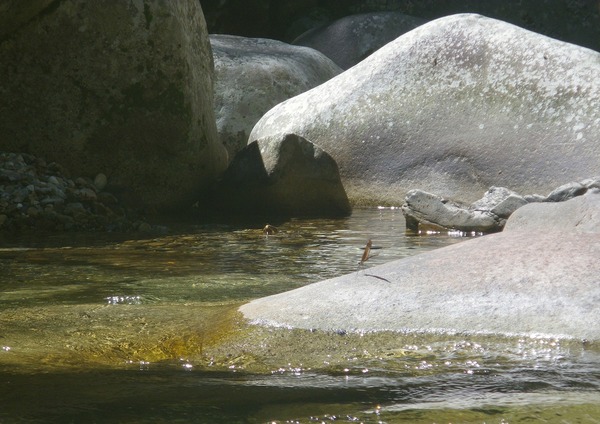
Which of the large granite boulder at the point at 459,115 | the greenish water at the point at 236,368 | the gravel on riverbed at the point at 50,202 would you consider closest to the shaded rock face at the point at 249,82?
the large granite boulder at the point at 459,115

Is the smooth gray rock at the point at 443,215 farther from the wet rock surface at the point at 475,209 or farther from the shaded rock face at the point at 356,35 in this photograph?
the shaded rock face at the point at 356,35

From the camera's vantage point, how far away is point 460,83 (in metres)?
8.14

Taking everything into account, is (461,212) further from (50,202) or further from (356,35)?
(356,35)

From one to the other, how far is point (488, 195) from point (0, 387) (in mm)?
4518

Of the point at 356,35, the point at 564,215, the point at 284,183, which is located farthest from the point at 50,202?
the point at 356,35

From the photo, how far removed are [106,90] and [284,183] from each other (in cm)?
151

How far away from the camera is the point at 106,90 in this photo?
712cm

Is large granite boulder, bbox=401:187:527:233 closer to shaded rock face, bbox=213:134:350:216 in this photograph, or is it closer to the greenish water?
shaded rock face, bbox=213:134:350:216

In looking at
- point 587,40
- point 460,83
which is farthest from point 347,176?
point 587,40

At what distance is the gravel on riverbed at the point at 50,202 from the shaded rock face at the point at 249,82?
3.12 metres

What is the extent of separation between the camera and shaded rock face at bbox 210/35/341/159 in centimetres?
997

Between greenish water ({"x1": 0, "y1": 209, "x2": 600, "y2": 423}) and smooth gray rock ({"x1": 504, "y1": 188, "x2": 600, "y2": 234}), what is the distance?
4.28 ft

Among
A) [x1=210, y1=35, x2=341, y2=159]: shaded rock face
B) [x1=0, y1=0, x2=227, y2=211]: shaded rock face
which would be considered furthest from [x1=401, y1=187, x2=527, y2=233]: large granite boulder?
[x1=210, y1=35, x2=341, y2=159]: shaded rock face

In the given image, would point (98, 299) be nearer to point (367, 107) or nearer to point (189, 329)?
point (189, 329)
